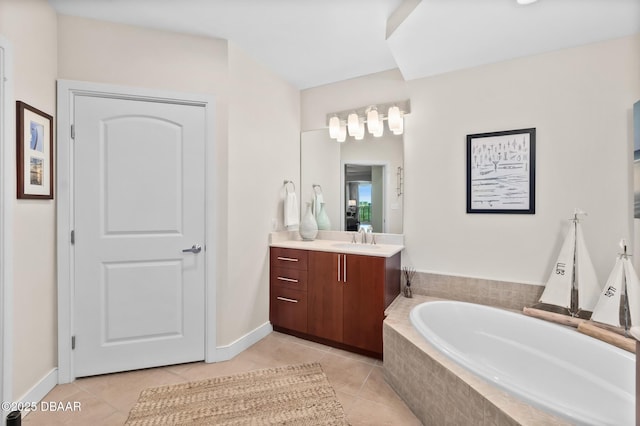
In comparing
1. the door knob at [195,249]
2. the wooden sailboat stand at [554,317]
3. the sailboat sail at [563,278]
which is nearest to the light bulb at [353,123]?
the door knob at [195,249]

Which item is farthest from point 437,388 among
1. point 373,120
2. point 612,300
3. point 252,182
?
point 373,120

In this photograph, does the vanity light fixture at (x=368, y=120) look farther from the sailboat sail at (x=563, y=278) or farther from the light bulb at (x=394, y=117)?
the sailboat sail at (x=563, y=278)

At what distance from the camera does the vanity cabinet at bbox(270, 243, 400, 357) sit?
7.64 ft

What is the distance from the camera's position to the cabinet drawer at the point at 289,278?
269 cm

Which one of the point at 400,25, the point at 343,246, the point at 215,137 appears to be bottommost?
the point at 343,246

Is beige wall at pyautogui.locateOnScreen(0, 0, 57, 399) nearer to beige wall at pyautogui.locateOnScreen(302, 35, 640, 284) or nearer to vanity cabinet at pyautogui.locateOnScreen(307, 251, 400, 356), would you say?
vanity cabinet at pyautogui.locateOnScreen(307, 251, 400, 356)

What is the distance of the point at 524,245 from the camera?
2240 millimetres

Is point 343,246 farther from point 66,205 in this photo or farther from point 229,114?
point 66,205

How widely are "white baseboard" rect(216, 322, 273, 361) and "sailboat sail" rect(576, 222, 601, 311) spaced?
98.3 inches

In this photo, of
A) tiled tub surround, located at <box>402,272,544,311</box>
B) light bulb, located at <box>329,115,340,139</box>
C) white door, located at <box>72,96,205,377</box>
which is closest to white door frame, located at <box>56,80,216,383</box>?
white door, located at <box>72,96,205,377</box>

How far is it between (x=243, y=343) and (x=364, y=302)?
1.12 m

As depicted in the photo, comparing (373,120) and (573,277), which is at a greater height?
(373,120)

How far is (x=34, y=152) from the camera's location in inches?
69.9

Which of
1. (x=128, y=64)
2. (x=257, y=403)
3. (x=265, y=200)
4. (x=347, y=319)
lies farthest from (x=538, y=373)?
(x=128, y=64)
